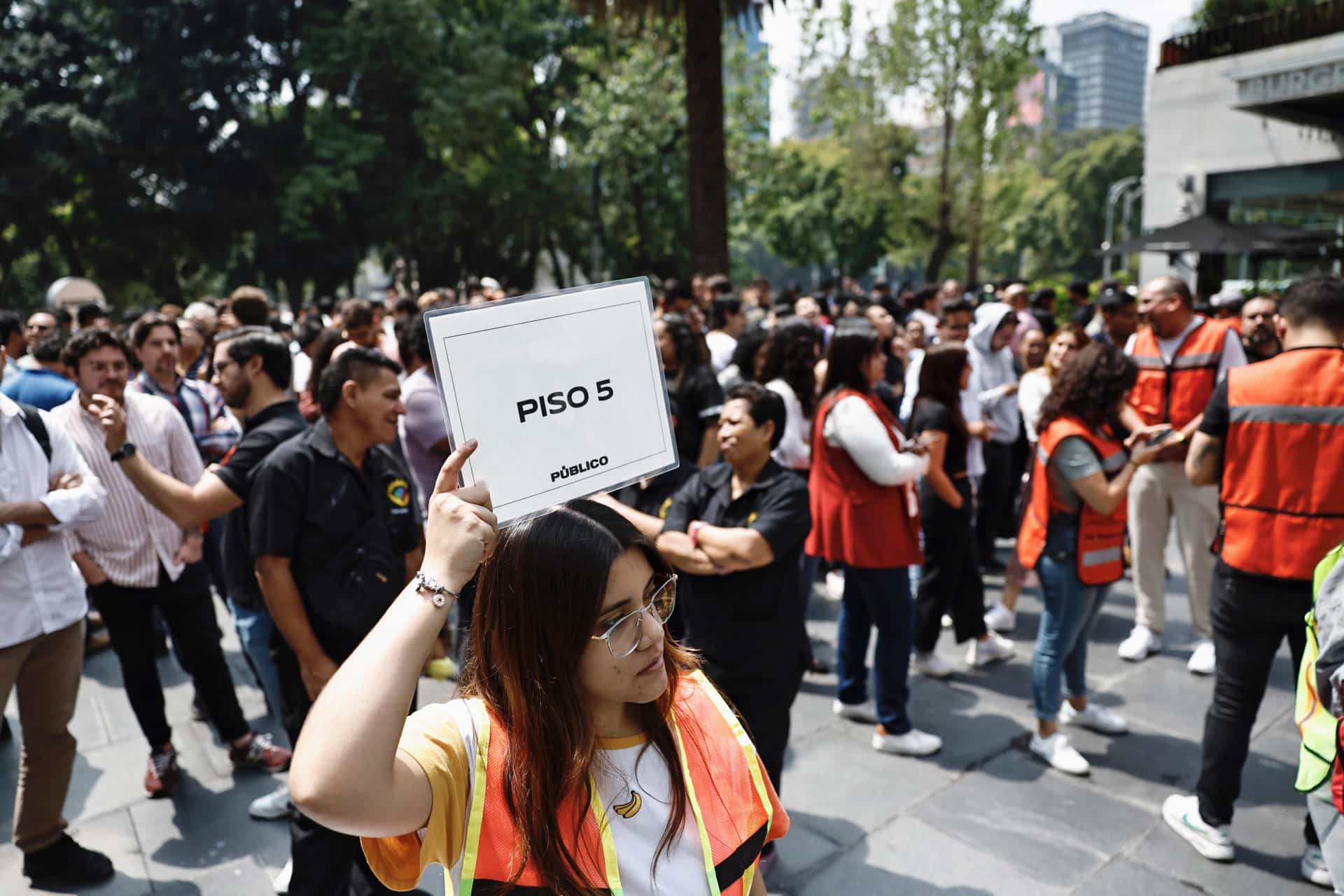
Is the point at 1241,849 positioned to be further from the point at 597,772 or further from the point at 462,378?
the point at 462,378

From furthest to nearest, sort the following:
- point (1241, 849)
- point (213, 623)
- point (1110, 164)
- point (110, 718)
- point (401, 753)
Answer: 1. point (1110, 164)
2. point (110, 718)
3. point (213, 623)
4. point (1241, 849)
5. point (401, 753)

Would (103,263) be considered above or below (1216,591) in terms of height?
above

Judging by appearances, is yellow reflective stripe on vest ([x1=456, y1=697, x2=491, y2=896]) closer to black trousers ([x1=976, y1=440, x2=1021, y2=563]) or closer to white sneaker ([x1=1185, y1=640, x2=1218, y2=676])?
white sneaker ([x1=1185, y1=640, x2=1218, y2=676])

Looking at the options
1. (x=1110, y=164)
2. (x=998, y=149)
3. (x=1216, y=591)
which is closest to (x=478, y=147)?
(x=998, y=149)

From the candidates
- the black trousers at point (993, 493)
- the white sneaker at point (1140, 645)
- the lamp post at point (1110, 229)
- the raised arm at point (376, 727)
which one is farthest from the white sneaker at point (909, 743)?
the lamp post at point (1110, 229)

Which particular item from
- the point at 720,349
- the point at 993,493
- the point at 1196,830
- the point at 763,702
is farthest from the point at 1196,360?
the point at 763,702

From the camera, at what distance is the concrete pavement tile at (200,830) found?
3527 mm

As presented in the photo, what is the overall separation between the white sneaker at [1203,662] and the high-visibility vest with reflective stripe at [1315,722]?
264cm

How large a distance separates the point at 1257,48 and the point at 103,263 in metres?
29.3

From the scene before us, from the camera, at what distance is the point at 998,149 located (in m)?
25.3

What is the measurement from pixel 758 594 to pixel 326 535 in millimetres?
1433


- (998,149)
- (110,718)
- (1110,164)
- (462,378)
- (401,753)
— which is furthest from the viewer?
(1110,164)

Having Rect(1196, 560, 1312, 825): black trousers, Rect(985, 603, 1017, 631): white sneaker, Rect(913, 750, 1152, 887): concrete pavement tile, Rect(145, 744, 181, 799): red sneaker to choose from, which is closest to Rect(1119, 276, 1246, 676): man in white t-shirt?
Rect(985, 603, 1017, 631): white sneaker

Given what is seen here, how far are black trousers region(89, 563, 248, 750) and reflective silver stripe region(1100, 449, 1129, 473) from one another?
156 inches
